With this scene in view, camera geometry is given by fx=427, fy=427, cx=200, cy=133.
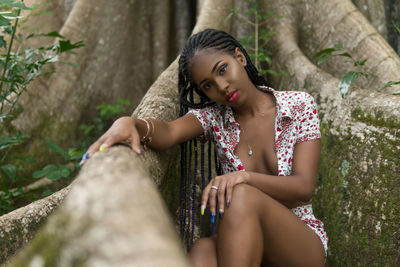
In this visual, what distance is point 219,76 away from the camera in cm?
236

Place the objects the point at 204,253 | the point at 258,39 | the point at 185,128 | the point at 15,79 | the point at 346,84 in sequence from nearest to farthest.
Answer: the point at 204,253, the point at 185,128, the point at 346,84, the point at 15,79, the point at 258,39

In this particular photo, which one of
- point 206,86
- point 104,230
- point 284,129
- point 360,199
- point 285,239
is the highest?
point 104,230

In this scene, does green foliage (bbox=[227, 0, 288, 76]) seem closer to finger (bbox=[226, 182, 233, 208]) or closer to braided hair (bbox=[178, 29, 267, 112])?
braided hair (bbox=[178, 29, 267, 112])

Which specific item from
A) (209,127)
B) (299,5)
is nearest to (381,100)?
(209,127)

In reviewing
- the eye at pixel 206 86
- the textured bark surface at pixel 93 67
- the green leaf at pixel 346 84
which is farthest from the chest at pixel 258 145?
the textured bark surface at pixel 93 67

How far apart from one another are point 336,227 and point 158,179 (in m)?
1.37

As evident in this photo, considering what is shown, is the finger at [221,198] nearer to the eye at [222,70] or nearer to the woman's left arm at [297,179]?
the woman's left arm at [297,179]

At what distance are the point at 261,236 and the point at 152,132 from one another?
77cm

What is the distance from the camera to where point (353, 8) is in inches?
168

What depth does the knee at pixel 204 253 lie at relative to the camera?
2062mm

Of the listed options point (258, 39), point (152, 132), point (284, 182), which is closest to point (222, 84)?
point (152, 132)

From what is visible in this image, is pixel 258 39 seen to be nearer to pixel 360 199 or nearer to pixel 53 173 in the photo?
pixel 360 199

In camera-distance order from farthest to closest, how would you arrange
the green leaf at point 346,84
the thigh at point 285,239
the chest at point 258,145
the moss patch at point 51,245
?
1. the green leaf at point 346,84
2. the chest at point 258,145
3. the thigh at point 285,239
4. the moss patch at point 51,245

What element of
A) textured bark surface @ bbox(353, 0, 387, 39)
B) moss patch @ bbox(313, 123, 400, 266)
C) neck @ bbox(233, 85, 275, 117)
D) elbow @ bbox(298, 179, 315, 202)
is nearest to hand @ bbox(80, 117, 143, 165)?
neck @ bbox(233, 85, 275, 117)
